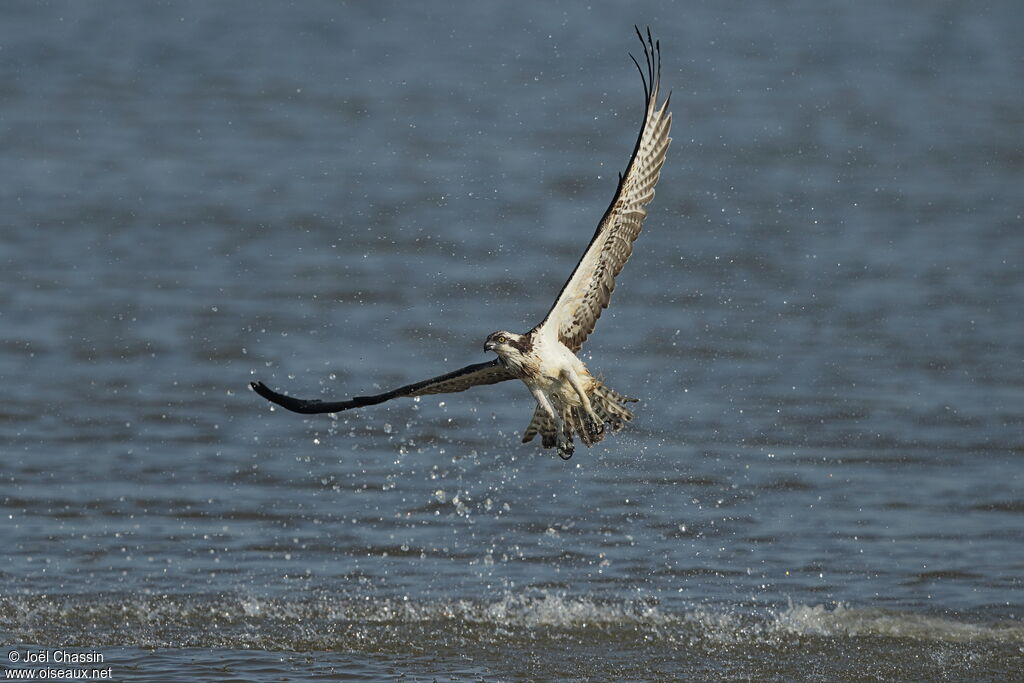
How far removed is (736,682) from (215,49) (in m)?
18.8

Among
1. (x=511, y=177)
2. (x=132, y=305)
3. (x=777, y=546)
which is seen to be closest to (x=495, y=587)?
(x=777, y=546)

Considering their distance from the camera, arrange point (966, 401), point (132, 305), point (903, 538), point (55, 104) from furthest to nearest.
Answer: point (55, 104) < point (132, 305) < point (966, 401) < point (903, 538)

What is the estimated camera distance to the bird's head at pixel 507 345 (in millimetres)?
7387

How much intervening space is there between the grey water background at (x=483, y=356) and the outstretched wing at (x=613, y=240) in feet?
5.57

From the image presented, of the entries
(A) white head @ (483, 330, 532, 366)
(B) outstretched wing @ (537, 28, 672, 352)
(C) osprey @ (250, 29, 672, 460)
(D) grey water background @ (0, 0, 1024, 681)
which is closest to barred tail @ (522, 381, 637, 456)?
(C) osprey @ (250, 29, 672, 460)

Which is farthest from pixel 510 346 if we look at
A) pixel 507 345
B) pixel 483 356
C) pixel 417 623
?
pixel 483 356

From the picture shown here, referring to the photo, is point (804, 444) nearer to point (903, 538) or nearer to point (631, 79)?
point (903, 538)

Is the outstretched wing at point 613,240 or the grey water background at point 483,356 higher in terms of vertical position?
the outstretched wing at point 613,240

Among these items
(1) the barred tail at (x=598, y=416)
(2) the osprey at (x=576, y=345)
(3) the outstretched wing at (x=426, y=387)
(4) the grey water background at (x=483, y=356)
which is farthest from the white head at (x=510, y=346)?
(4) the grey water background at (x=483, y=356)

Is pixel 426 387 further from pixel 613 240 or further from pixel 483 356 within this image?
pixel 483 356

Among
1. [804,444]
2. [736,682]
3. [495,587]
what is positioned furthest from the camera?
[804,444]

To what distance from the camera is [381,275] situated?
1532 cm

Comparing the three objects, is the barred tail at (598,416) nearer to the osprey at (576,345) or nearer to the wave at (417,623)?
the osprey at (576,345)

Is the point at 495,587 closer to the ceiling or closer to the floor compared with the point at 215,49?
closer to the floor
